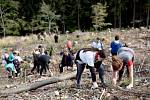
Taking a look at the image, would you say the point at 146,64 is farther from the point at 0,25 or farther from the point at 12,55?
the point at 0,25

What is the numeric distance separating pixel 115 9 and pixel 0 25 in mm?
16638

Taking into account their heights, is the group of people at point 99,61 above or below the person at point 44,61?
above

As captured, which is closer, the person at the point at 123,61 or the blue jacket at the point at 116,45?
the person at the point at 123,61

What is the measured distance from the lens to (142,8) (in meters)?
72.4

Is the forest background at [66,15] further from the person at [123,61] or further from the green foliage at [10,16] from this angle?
the person at [123,61]

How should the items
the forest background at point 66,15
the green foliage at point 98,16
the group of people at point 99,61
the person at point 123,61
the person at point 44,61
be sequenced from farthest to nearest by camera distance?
the forest background at point 66,15 → the green foliage at point 98,16 → the person at point 44,61 → the person at point 123,61 → the group of people at point 99,61

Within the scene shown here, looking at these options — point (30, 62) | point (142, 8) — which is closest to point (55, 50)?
point (30, 62)

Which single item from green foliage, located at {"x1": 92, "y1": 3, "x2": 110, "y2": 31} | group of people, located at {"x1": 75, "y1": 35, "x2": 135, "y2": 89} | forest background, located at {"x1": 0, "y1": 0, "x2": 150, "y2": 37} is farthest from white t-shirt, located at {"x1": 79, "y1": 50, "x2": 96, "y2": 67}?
forest background, located at {"x1": 0, "y1": 0, "x2": 150, "y2": 37}

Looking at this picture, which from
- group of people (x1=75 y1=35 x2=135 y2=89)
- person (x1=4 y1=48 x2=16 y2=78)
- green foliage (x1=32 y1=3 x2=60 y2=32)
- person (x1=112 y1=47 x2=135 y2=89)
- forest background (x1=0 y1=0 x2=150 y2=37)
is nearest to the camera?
group of people (x1=75 y1=35 x2=135 y2=89)

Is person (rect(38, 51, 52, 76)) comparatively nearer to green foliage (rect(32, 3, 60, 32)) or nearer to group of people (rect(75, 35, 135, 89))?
group of people (rect(75, 35, 135, 89))

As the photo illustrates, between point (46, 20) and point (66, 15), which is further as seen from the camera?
point (66, 15)

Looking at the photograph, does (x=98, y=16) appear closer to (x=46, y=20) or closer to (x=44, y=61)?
(x=46, y=20)

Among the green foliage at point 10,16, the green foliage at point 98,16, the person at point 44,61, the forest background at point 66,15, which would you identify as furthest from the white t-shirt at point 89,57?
the green foliage at point 10,16

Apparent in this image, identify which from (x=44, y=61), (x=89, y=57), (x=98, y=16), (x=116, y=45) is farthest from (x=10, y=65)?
(x=98, y=16)
